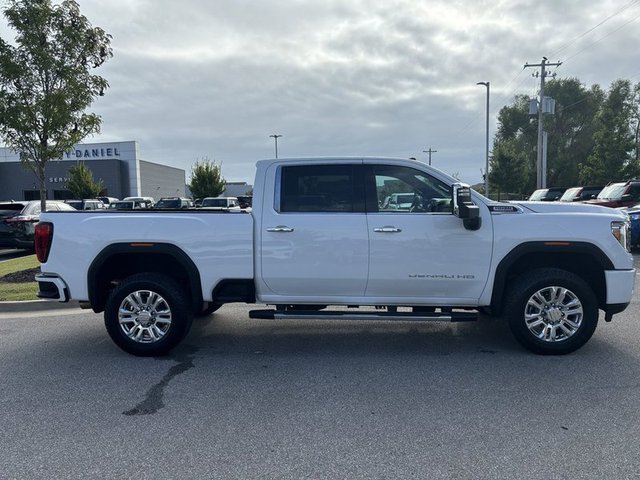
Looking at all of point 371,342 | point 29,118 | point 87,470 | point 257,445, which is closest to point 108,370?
point 87,470

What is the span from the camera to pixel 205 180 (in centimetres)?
4097

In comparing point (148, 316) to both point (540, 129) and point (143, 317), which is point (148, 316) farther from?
point (540, 129)

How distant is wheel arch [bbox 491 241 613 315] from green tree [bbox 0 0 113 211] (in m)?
8.99

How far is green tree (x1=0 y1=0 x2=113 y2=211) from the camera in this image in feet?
31.0

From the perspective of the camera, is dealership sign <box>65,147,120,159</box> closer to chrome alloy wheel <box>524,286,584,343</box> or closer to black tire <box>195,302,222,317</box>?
black tire <box>195,302,222,317</box>

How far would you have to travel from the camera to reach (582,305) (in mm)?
5047

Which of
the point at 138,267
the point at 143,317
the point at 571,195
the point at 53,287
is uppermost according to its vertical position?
the point at 571,195

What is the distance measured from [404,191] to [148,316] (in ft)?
10.0

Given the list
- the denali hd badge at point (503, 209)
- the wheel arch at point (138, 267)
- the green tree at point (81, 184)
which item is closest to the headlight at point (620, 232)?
the denali hd badge at point (503, 209)

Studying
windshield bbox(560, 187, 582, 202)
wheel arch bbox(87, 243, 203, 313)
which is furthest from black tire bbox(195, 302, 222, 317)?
windshield bbox(560, 187, 582, 202)

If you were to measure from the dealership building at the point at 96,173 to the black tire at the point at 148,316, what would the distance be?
138 feet

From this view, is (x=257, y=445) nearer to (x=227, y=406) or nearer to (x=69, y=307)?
(x=227, y=406)

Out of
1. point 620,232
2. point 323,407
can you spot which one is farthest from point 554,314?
point 323,407

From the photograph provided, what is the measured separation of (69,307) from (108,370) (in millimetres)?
3365
